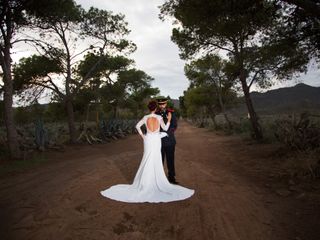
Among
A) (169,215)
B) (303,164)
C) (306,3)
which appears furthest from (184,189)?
(306,3)

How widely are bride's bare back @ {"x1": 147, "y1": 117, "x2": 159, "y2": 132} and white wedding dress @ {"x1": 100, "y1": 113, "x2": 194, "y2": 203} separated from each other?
0.17ft

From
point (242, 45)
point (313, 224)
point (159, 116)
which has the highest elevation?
point (242, 45)

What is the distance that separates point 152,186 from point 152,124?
4.50ft

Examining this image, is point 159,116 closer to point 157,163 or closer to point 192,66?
point 157,163

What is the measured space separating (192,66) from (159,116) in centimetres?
2724

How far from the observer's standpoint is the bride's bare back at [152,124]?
6.80 meters

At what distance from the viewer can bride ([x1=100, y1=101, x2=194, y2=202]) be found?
19.8 ft

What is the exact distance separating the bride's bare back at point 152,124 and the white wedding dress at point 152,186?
0.05 metres

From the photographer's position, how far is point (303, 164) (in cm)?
841

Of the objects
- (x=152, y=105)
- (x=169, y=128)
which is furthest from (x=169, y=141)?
(x=152, y=105)

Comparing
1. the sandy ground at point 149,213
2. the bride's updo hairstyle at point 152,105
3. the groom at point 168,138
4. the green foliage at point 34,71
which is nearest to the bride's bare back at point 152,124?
the bride's updo hairstyle at point 152,105

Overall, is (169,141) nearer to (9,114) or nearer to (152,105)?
(152,105)

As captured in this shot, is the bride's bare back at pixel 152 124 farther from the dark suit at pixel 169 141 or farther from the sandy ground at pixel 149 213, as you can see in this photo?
the sandy ground at pixel 149 213

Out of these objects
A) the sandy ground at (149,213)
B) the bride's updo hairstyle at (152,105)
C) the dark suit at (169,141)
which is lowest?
the sandy ground at (149,213)
